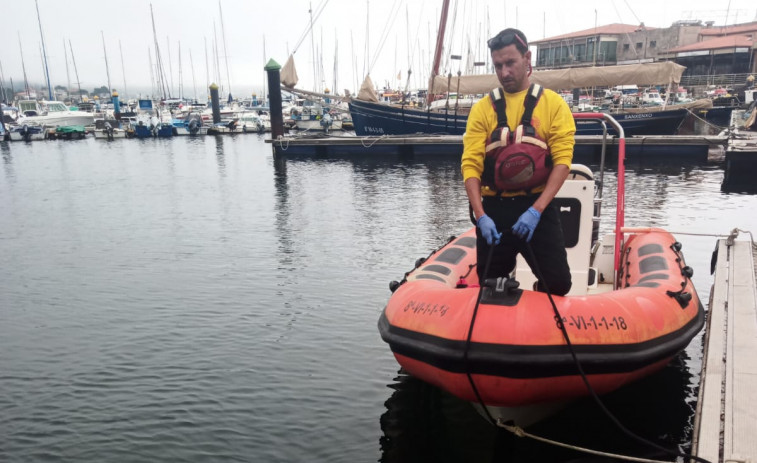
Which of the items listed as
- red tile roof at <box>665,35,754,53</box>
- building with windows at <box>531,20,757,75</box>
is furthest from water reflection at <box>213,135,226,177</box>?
red tile roof at <box>665,35,754,53</box>

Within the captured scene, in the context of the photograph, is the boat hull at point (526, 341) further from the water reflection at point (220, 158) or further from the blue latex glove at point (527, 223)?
the water reflection at point (220, 158)

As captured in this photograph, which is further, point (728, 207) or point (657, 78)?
point (657, 78)

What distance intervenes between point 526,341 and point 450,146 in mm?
26222

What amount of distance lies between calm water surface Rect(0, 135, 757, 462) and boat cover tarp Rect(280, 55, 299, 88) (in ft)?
56.4

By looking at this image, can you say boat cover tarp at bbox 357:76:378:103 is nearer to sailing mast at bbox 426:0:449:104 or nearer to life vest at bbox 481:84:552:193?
sailing mast at bbox 426:0:449:104

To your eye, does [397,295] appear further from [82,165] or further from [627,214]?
[82,165]

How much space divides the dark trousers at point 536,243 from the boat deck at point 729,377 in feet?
3.84

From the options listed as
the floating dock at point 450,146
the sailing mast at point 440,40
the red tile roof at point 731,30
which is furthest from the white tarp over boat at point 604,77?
the red tile roof at point 731,30

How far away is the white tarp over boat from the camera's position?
30422mm

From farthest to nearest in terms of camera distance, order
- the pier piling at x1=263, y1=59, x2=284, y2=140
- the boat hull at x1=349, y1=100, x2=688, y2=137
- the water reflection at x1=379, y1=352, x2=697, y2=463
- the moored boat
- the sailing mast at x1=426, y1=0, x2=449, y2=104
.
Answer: the moored boat < the pier piling at x1=263, y1=59, x2=284, y2=140 < the sailing mast at x1=426, y1=0, x2=449, y2=104 < the boat hull at x1=349, y1=100, x2=688, y2=137 < the water reflection at x1=379, y1=352, x2=697, y2=463

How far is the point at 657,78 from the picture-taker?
3048cm

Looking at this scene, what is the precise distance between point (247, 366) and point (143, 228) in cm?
912

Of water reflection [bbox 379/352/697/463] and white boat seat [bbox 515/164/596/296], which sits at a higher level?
white boat seat [bbox 515/164/596/296]

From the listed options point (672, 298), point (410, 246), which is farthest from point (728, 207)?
point (672, 298)
